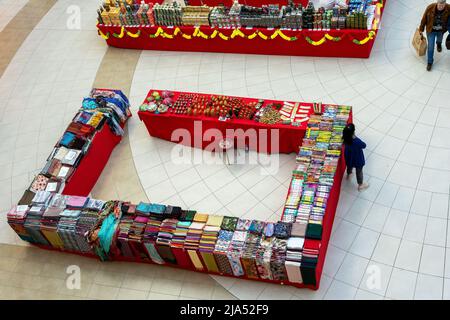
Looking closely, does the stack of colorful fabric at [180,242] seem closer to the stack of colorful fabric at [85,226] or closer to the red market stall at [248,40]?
the stack of colorful fabric at [85,226]

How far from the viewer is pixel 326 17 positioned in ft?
42.8

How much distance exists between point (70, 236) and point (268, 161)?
4.72 m

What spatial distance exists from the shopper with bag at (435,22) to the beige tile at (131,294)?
28.8ft

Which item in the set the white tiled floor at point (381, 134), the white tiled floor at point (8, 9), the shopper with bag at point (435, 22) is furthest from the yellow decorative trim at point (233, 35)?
the white tiled floor at point (8, 9)

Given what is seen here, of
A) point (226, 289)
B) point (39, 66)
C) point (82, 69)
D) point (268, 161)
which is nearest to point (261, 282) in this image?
point (226, 289)

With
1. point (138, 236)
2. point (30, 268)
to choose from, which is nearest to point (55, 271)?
point (30, 268)

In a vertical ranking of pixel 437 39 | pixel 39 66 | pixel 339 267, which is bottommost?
pixel 339 267

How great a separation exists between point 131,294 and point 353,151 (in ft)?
17.4

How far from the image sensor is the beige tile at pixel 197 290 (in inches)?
382

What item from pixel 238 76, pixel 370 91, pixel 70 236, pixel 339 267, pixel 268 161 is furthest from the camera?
pixel 238 76

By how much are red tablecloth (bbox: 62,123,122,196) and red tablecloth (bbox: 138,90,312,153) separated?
103 centimetres

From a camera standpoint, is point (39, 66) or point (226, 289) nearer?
point (226, 289)

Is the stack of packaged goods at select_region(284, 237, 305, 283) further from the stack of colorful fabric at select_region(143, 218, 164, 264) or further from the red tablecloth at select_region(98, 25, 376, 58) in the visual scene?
the red tablecloth at select_region(98, 25, 376, 58)
